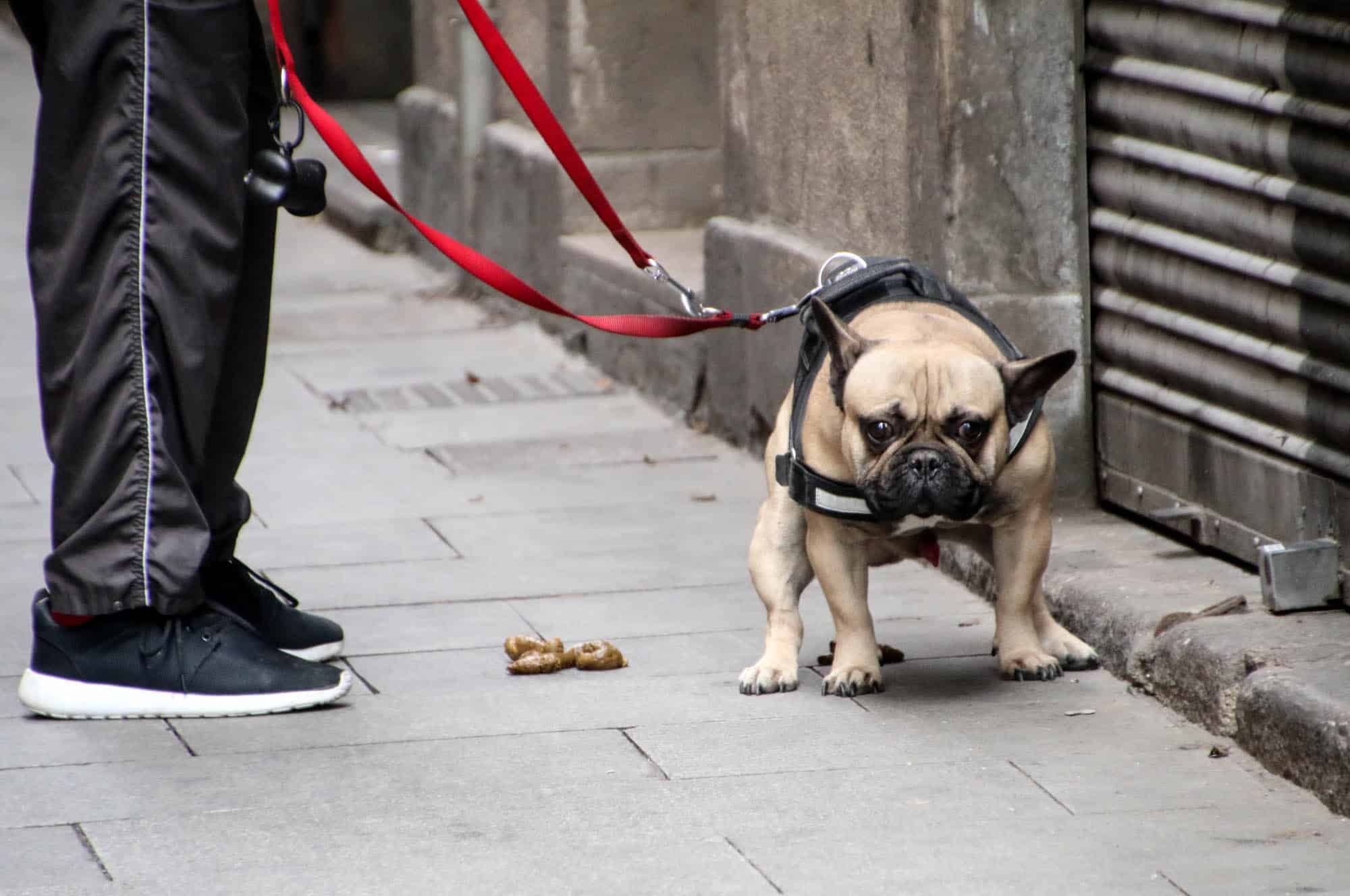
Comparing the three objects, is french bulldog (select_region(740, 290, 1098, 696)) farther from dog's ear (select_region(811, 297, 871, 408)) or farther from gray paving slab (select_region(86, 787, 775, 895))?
gray paving slab (select_region(86, 787, 775, 895))

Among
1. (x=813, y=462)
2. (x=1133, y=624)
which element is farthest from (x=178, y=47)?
(x=1133, y=624)

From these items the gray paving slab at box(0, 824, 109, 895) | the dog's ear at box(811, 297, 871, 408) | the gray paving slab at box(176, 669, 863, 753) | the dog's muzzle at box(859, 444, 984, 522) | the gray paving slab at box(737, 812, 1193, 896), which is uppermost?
the dog's ear at box(811, 297, 871, 408)

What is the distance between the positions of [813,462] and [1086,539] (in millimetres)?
1208

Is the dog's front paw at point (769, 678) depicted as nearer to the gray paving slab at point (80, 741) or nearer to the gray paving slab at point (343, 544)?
the gray paving slab at point (80, 741)

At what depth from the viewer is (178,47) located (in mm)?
4102

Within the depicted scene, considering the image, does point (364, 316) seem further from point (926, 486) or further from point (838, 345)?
point (926, 486)

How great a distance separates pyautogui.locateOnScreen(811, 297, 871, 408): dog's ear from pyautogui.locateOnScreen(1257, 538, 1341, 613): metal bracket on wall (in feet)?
3.18

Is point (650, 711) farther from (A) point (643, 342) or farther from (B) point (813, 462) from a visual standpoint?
(A) point (643, 342)

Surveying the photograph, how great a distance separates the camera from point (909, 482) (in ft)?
13.3

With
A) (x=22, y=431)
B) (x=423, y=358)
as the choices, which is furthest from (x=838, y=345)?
(x=423, y=358)

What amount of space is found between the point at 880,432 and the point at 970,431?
0.18 meters

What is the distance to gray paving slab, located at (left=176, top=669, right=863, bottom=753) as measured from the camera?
4266mm

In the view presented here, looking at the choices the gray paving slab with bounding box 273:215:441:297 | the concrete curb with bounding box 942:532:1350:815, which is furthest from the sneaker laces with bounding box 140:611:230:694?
the gray paving slab with bounding box 273:215:441:297

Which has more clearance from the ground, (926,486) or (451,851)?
(926,486)
